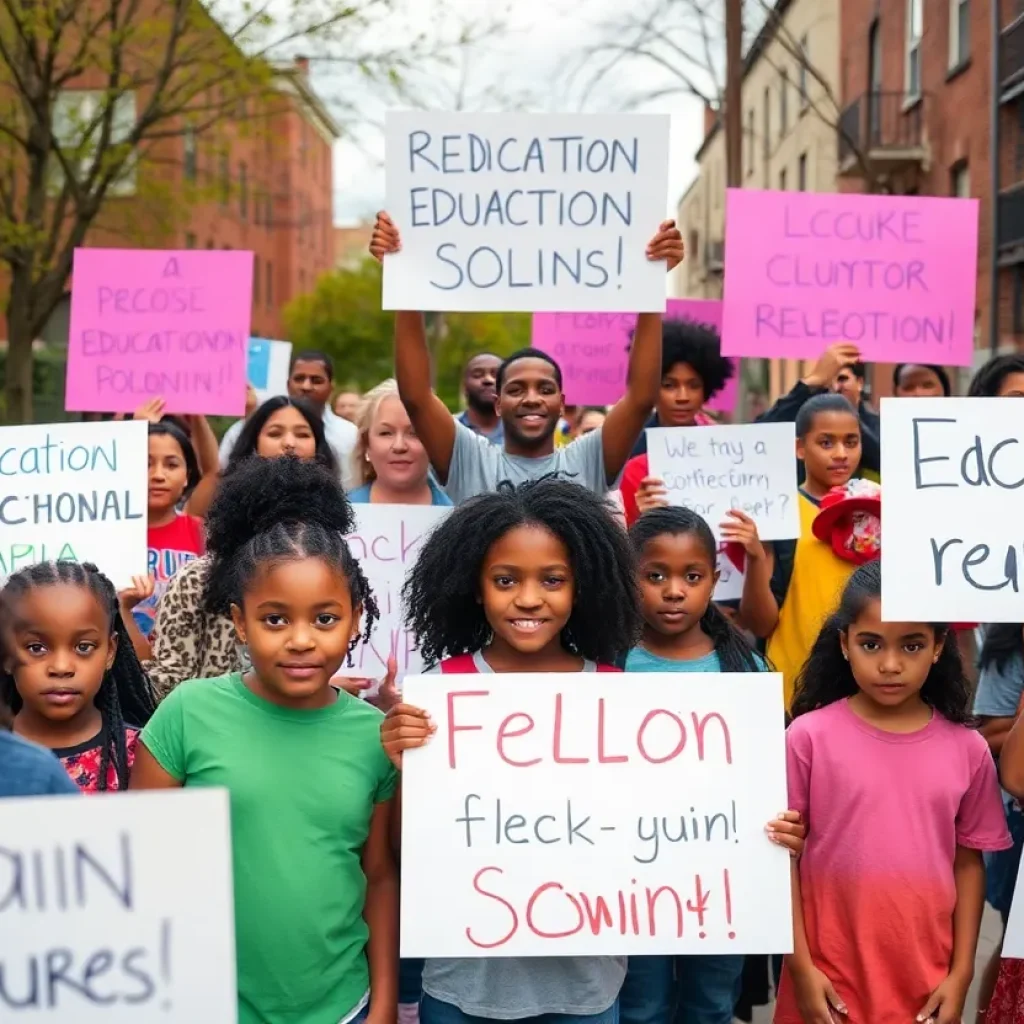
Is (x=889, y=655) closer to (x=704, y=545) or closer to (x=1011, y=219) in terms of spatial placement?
(x=704, y=545)

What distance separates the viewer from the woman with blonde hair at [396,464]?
434cm

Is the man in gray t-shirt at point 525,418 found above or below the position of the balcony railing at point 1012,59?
below

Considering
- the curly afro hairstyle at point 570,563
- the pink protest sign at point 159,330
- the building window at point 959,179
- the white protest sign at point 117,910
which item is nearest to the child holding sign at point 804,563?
the curly afro hairstyle at point 570,563

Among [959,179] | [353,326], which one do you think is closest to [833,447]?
[959,179]

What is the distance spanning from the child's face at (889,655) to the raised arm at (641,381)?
1137 mm

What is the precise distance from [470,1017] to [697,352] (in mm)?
3344

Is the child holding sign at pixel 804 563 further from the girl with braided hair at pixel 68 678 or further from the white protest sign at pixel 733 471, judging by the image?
the girl with braided hair at pixel 68 678

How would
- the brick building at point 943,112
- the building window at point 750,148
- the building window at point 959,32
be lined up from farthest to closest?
the building window at point 750,148 → the building window at point 959,32 → the brick building at point 943,112

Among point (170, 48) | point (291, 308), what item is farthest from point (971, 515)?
point (291, 308)

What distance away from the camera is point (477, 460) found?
160 inches

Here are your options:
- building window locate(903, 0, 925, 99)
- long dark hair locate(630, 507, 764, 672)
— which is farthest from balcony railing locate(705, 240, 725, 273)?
long dark hair locate(630, 507, 764, 672)

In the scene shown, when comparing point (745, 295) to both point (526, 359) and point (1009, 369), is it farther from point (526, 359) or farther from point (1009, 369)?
point (526, 359)

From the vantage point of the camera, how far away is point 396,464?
4.34 meters

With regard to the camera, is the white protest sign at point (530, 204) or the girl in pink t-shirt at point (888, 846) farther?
the white protest sign at point (530, 204)
